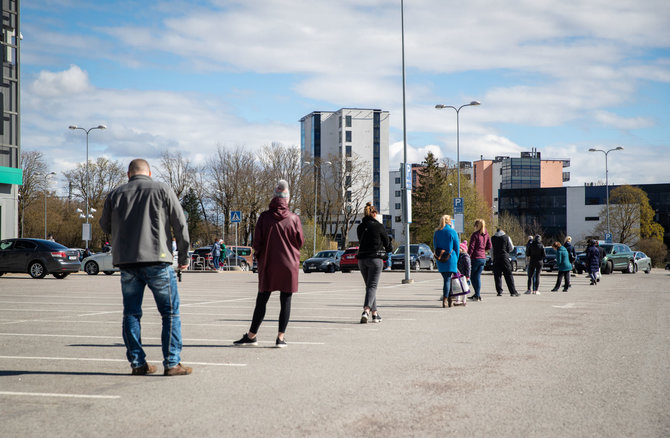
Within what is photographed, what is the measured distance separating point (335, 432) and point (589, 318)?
28.7 ft

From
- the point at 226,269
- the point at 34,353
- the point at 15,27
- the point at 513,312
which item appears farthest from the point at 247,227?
the point at 34,353

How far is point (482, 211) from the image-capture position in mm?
72438

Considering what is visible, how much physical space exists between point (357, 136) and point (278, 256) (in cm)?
11223

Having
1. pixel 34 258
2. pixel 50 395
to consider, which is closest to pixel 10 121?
pixel 34 258

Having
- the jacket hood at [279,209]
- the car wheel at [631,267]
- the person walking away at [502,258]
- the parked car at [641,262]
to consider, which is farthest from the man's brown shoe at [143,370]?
the parked car at [641,262]

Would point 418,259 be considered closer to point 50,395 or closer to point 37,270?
point 37,270

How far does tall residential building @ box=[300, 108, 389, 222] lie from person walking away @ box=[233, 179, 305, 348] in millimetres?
108773

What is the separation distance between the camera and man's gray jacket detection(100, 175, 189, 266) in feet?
20.6

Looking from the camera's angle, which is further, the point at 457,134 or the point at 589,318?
the point at 457,134

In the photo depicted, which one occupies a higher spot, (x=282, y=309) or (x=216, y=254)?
(x=282, y=309)

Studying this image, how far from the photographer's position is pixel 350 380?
20.3 feet

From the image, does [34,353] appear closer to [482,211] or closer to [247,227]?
[247,227]

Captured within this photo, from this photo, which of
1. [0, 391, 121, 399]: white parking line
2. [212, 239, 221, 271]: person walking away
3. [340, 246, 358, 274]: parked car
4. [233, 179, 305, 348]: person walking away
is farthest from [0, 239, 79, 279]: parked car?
[0, 391, 121, 399]: white parking line

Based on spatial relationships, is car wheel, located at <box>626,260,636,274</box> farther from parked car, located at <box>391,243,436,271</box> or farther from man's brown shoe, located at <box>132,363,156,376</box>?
man's brown shoe, located at <box>132,363,156,376</box>
